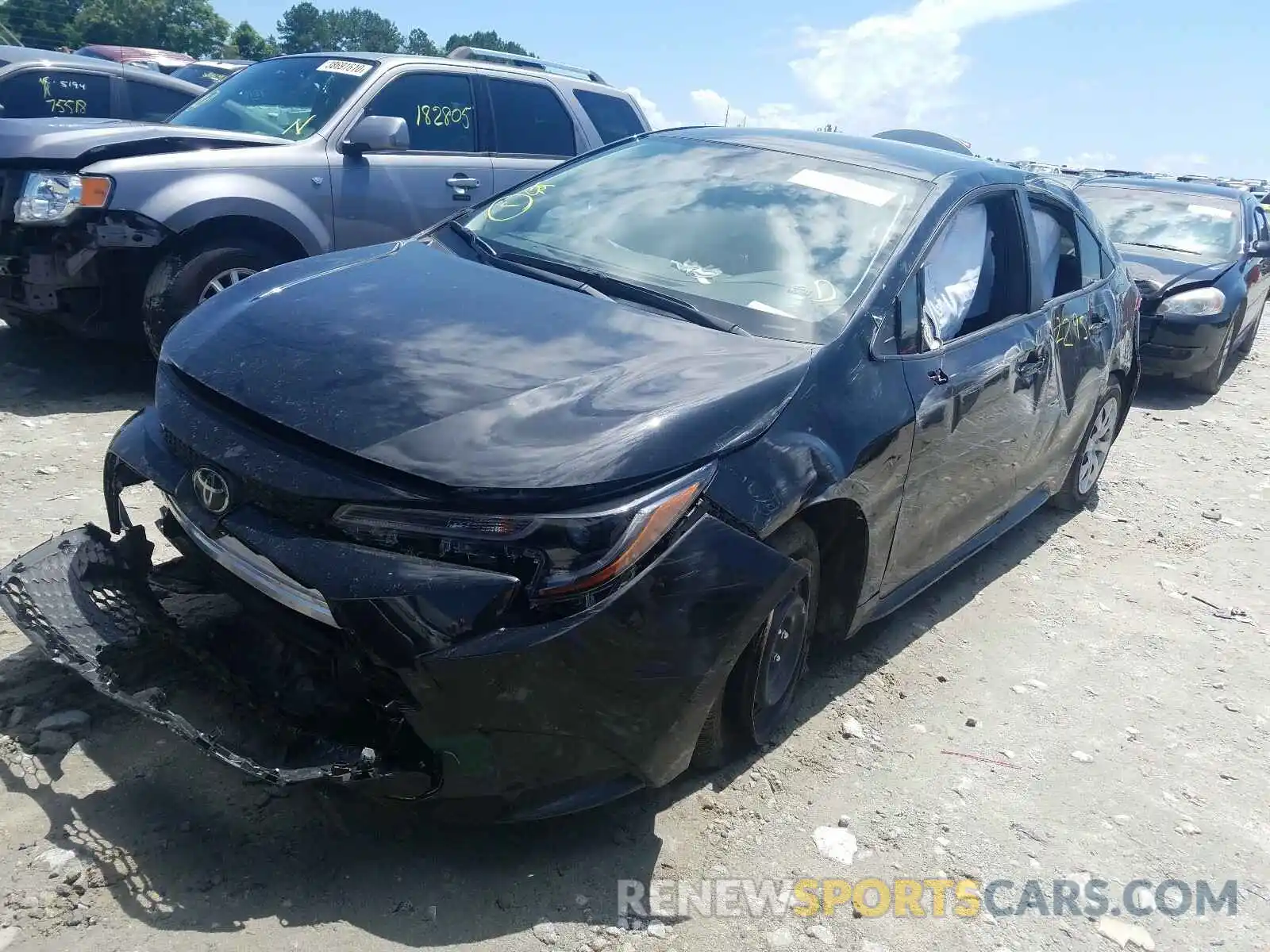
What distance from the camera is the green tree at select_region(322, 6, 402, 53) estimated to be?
8412 cm

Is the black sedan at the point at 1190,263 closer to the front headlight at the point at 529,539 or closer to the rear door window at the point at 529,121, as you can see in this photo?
the rear door window at the point at 529,121

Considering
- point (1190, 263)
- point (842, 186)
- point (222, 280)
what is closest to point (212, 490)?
point (842, 186)

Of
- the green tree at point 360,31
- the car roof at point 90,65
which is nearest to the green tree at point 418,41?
the green tree at point 360,31

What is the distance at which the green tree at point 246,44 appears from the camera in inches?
2085

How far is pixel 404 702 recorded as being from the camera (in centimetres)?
222

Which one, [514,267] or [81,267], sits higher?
[514,267]

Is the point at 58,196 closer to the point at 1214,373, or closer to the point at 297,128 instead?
the point at 297,128

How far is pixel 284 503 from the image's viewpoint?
7.53 feet

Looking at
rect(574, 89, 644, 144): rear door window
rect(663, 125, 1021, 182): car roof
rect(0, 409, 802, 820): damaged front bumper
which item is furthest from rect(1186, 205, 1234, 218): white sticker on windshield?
rect(0, 409, 802, 820): damaged front bumper

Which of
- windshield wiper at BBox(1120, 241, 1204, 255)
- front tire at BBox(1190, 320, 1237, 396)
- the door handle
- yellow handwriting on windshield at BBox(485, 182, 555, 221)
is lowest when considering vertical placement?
front tire at BBox(1190, 320, 1237, 396)

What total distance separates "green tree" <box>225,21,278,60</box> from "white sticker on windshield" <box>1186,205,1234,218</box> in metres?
49.3

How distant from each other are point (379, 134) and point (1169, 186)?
811 cm

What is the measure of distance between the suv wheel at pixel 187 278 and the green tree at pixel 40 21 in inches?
1376

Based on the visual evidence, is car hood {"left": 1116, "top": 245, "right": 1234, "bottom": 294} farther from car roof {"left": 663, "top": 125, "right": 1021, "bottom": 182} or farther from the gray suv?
car roof {"left": 663, "top": 125, "right": 1021, "bottom": 182}
